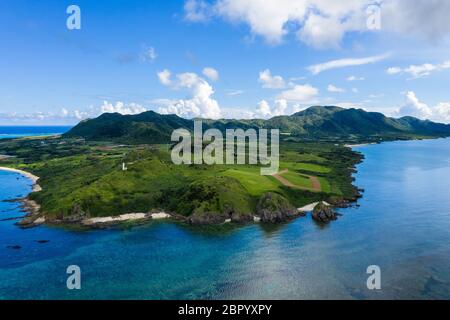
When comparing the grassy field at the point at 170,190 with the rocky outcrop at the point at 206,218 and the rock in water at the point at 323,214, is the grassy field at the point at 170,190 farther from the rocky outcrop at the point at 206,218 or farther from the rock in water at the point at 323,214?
the rock in water at the point at 323,214

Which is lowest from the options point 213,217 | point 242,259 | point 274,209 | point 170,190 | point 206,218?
point 242,259

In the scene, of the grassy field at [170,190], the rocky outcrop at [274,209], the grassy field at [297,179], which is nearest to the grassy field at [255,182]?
the grassy field at [170,190]

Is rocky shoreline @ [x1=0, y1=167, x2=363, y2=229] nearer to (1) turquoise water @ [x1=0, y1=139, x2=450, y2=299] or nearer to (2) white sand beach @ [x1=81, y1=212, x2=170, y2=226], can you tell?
(2) white sand beach @ [x1=81, y1=212, x2=170, y2=226]

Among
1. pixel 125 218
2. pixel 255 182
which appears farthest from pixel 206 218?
pixel 255 182

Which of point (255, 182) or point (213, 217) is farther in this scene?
point (255, 182)

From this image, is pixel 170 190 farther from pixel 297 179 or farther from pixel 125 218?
pixel 297 179

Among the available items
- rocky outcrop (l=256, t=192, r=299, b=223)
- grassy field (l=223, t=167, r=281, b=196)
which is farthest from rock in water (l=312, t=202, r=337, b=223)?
grassy field (l=223, t=167, r=281, b=196)
